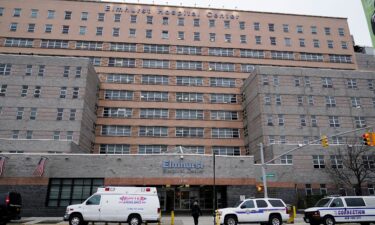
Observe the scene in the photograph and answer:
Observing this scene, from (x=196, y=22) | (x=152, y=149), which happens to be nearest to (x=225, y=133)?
(x=152, y=149)

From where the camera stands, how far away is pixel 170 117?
5059 centimetres

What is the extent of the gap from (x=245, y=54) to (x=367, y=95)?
2103cm

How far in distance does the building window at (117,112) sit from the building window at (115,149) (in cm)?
488

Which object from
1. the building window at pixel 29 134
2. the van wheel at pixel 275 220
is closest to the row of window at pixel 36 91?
the building window at pixel 29 134

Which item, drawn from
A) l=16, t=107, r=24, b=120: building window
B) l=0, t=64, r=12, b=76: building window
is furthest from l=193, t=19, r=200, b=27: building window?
l=16, t=107, r=24, b=120: building window

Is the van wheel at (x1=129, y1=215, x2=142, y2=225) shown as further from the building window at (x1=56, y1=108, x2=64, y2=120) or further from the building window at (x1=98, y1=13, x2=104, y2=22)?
the building window at (x1=98, y1=13, x2=104, y2=22)

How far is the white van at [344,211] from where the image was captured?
19938 mm

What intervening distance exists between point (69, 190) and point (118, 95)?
2303cm

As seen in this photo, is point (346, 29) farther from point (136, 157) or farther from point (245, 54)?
point (136, 157)

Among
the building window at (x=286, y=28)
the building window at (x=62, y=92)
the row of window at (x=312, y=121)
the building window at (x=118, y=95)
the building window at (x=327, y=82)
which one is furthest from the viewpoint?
the building window at (x=286, y=28)

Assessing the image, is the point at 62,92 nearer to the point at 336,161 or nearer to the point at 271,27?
the point at 336,161

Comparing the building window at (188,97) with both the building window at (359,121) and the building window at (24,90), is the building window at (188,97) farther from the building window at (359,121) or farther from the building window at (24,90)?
the building window at (359,121)

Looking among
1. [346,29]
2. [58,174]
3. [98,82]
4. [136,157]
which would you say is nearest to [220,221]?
[136,157]

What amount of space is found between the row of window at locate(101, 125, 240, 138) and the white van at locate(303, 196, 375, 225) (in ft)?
99.4
